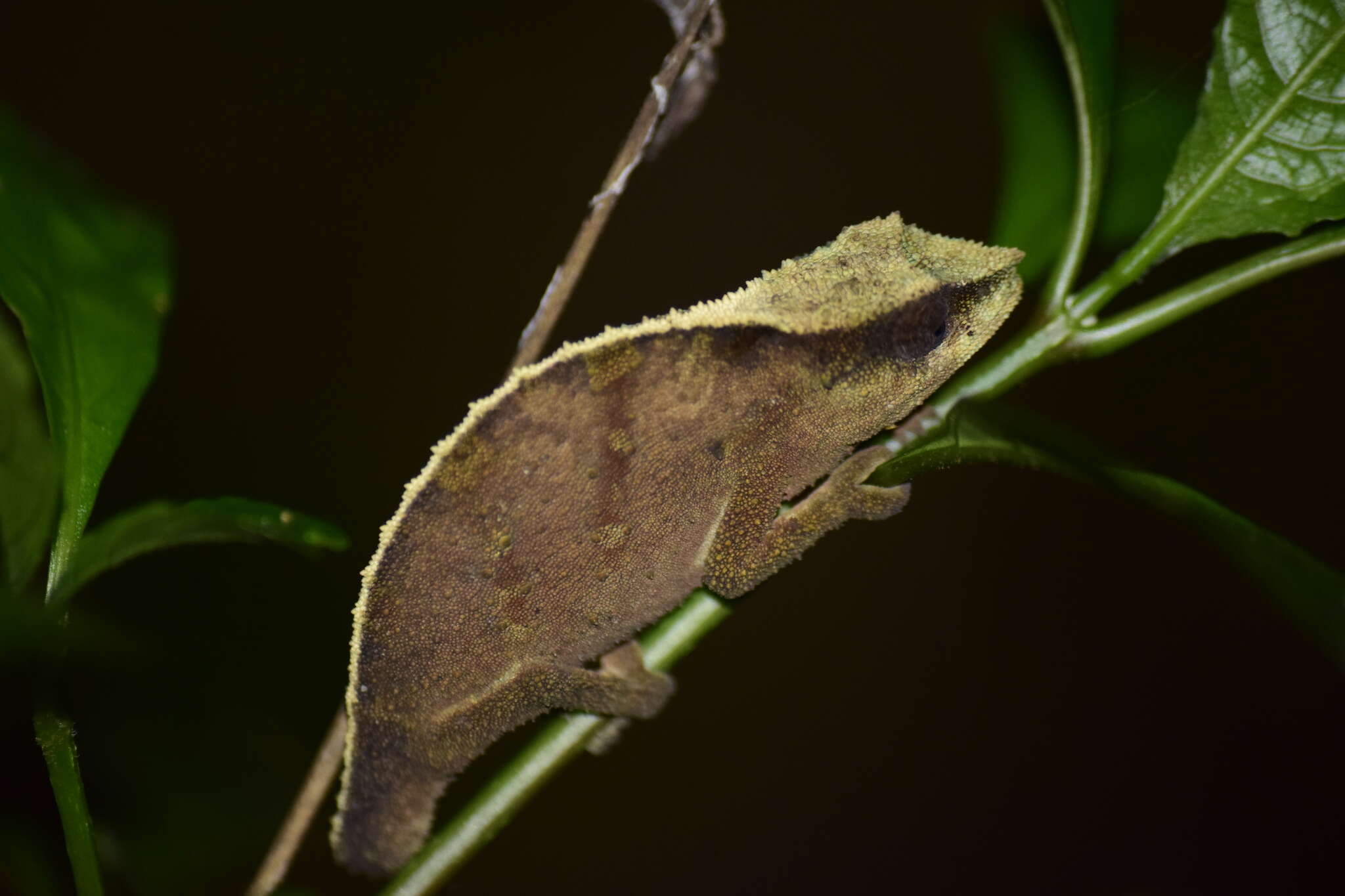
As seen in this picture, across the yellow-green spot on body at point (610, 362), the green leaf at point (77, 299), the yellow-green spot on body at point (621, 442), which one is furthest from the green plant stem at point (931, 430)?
the green leaf at point (77, 299)

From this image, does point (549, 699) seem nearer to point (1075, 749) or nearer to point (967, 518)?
point (967, 518)

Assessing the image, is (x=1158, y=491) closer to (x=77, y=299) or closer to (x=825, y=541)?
(x=77, y=299)

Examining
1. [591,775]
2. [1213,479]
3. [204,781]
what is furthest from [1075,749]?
[204,781]

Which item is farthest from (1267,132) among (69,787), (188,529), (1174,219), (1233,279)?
(69,787)

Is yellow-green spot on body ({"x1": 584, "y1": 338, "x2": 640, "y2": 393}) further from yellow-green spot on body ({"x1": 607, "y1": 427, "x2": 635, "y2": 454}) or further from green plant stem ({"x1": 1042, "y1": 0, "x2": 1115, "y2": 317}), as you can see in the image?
green plant stem ({"x1": 1042, "y1": 0, "x2": 1115, "y2": 317})

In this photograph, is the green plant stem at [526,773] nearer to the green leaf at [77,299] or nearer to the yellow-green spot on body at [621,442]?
the yellow-green spot on body at [621,442]
